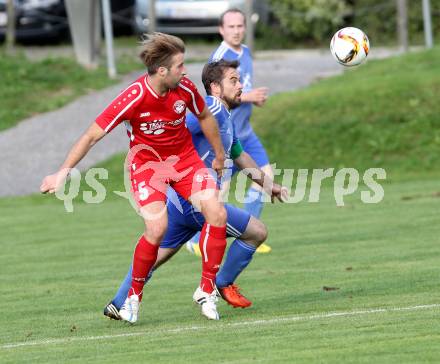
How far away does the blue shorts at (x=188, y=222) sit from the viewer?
8625 millimetres

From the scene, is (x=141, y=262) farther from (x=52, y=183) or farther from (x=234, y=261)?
(x=52, y=183)

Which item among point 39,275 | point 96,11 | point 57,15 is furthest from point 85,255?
point 57,15

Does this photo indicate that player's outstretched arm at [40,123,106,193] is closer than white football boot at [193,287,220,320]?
Yes

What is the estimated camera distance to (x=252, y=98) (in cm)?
1155

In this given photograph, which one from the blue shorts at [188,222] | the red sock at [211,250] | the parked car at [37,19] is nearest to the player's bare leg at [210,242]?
Answer: the red sock at [211,250]

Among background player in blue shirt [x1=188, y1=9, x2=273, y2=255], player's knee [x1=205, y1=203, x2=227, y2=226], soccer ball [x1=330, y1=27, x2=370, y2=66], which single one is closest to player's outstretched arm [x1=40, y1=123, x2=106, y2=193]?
player's knee [x1=205, y1=203, x2=227, y2=226]

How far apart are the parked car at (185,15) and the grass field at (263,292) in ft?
35.9

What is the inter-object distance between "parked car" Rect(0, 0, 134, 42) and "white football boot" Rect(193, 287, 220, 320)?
62.7 feet

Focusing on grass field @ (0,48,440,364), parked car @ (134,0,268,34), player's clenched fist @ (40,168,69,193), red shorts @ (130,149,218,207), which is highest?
player's clenched fist @ (40,168,69,193)

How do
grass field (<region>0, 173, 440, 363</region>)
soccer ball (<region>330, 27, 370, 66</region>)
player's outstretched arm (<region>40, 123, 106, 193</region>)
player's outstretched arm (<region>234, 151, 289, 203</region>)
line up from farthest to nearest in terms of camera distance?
soccer ball (<region>330, 27, 370, 66</region>), player's outstretched arm (<region>234, 151, 289, 203</region>), player's outstretched arm (<region>40, 123, 106, 193</region>), grass field (<region>0, 173, 440, 363</region>)

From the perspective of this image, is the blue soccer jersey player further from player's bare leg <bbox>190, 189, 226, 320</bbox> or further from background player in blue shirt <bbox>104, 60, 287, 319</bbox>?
player's bare leg <bbox>190, 189, 226, 320</bbox>

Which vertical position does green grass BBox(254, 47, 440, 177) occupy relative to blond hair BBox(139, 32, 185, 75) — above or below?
below

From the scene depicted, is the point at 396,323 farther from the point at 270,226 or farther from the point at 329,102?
the point at 329,102

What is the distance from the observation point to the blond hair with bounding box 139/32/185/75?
26.9 feet
